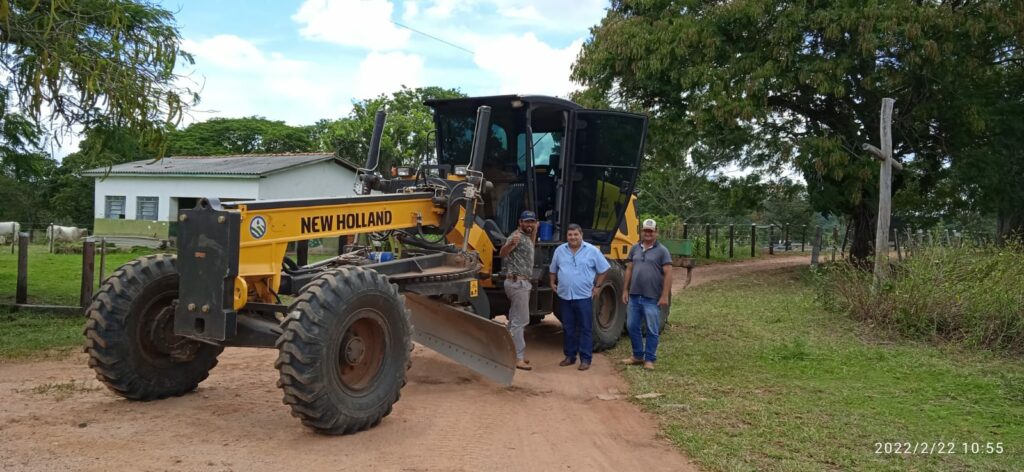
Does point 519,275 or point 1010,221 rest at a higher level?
point 1010,221

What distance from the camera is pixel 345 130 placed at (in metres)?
37.8

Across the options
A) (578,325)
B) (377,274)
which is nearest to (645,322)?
(578,325)

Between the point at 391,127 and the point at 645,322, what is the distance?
27990 millimetres

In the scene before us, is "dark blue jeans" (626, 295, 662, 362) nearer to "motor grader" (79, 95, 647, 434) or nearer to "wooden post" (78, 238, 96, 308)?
"motor grader" (79, 95, 647, 434)

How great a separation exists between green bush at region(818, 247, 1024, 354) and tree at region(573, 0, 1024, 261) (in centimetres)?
→ 657

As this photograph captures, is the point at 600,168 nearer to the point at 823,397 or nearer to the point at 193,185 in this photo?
the point at 823,397

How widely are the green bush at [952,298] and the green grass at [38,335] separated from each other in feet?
32.4

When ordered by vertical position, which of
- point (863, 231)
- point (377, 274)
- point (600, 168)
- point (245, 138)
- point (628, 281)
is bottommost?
point (628, 281)

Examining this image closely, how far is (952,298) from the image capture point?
968cm

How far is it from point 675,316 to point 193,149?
38103 mm


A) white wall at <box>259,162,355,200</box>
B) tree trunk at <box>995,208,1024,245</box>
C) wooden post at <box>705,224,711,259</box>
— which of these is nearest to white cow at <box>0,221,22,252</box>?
white wall at <box>259,162,355,200</box>

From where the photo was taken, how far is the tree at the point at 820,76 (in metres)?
16.5

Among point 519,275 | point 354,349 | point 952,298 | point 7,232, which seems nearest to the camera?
point 354,349

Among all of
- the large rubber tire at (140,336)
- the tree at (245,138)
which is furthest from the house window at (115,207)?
the large rubber tire at (140,336)
